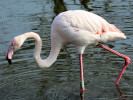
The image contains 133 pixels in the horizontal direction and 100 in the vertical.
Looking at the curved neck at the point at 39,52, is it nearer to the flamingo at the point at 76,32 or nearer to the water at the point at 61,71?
the flamingo at the point at 76,32

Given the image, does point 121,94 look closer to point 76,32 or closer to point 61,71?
point 76,32

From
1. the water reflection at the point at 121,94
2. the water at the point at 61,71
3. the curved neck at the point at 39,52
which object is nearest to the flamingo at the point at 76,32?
the curved neck at the point at 39,52

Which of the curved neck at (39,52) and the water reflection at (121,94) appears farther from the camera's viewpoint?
the curved neck at (39,52)

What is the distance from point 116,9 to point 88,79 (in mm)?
6144

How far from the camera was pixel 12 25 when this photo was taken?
11.9m

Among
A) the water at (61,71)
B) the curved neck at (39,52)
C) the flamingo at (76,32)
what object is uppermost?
the flamingo at (76,32)

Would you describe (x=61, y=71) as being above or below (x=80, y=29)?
below

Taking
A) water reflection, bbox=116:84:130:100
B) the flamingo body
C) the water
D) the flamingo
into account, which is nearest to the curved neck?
the flamingo

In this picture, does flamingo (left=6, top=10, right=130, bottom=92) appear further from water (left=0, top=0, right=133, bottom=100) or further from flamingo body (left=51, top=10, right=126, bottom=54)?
water (left=0, top=0, right=133, bottom=100)

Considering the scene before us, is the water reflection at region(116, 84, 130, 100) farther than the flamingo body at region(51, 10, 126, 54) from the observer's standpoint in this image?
No

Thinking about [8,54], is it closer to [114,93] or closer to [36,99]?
[36,99]

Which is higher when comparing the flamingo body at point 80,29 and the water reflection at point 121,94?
the flamingo body at point 80,29

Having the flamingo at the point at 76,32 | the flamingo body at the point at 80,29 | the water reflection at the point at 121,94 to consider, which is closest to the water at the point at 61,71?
the water reflection at the point at 121,94

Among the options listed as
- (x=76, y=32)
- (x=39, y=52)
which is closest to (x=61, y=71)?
(x=39, y=52)
